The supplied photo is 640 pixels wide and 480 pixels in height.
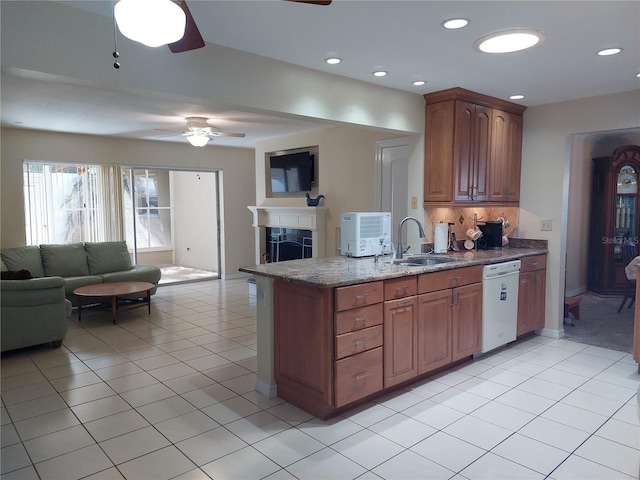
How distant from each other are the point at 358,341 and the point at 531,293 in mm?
2468

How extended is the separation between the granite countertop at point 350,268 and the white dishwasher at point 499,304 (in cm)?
10

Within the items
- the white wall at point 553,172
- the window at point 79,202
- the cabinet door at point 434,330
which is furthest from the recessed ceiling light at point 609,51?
the window at point 79,202

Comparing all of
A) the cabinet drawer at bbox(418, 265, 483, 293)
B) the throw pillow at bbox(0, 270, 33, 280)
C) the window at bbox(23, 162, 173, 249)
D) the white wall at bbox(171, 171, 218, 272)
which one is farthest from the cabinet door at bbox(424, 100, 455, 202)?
the white wall at bbox(171, 171, 218, 272)

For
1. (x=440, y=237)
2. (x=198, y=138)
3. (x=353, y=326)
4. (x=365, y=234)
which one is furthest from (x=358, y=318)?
(x=198, y=138)

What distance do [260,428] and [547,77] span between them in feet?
11.4

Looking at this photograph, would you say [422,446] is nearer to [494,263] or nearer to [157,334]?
[494,263]

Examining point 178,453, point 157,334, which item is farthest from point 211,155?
point 178,453

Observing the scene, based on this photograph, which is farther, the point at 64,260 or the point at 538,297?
the point at 64,260

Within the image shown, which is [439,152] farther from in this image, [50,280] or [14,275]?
[14,275]

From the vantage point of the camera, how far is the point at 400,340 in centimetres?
316

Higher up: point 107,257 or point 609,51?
point 609,51

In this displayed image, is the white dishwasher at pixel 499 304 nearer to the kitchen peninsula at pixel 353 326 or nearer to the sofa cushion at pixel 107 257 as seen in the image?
the kitchen peninsula at pixel 353 326

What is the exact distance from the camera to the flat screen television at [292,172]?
6.44 meters

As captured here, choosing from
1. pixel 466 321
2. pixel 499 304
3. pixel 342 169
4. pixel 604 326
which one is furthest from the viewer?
pixel 342 169
